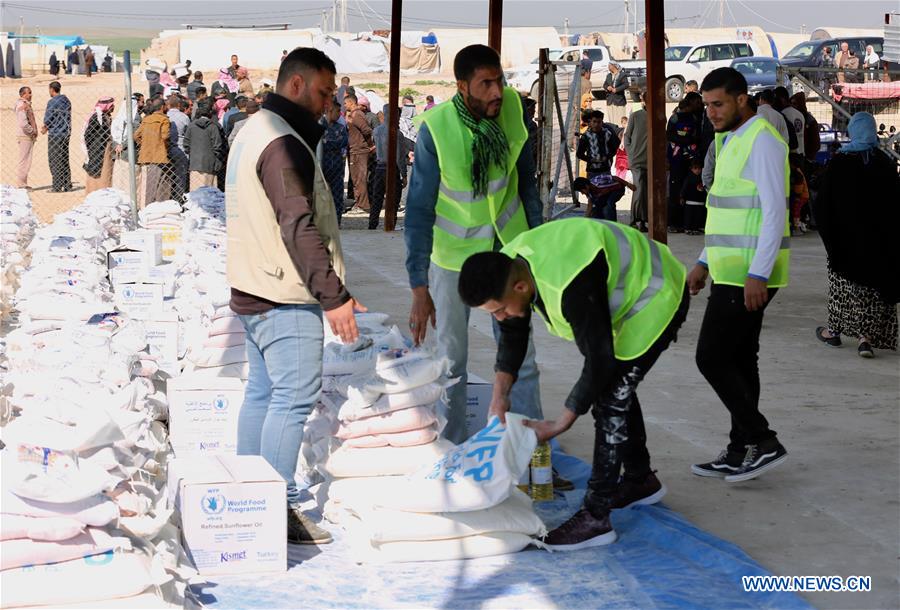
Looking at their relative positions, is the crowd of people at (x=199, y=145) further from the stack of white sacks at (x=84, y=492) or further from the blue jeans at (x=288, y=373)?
the blue jeans at (x=288, y=373)

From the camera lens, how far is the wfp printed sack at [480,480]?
14.4 ft

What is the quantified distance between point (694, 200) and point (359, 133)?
17.6ft

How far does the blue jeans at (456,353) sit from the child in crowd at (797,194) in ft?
32.5

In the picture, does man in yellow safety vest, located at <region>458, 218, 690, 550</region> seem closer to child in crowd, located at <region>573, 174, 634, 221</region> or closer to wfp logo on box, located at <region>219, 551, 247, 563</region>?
wfp logo on box, located at <region>219, 551, 247, 563</region>

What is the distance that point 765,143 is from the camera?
5258 mm

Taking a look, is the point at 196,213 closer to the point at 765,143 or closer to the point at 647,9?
the point at 647,9

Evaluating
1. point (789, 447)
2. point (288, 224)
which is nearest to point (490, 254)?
point (288, 224)

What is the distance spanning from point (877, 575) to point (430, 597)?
1563mm

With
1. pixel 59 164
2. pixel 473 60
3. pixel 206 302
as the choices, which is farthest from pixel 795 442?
pixel 59 164

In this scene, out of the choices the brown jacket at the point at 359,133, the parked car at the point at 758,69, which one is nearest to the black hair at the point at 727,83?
the brown jacket at the point at 359,133

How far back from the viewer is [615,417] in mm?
4531

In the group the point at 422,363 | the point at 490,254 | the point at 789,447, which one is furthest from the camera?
the point at 789,447

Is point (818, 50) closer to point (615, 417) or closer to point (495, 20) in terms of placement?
point (495, 20)

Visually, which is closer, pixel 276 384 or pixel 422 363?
pixel 276 384
